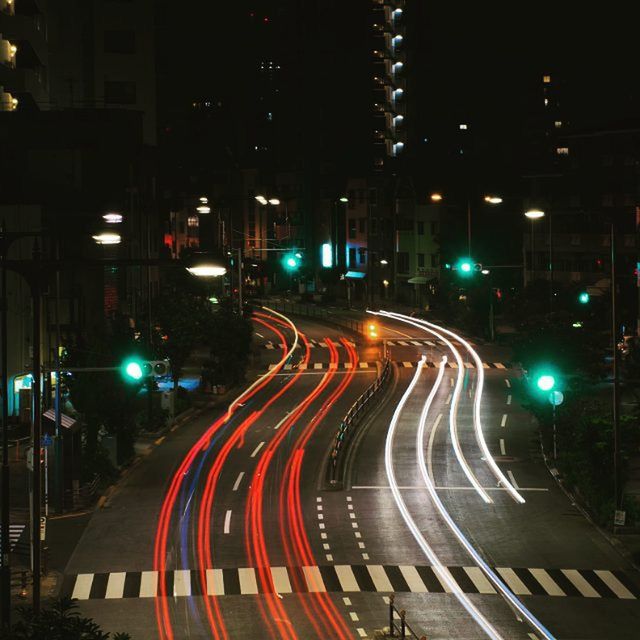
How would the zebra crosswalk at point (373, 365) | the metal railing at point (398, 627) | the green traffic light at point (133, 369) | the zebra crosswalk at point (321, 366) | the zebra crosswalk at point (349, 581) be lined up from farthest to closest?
the zebra crosswalk at point (321, 366)
the zebra crosswalk at point (373, 365)
the green traffic light at point (133, 369)
the zebra crosswalk at point (349, 581)
the metal railing at point (398, 627)

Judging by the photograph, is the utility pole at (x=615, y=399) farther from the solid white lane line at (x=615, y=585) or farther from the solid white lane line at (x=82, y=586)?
the solid white lane line at (x=82, y=586)

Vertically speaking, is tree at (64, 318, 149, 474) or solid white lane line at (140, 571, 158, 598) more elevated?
tree at (64, 318, 149, 474)

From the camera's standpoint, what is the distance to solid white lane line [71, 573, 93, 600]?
27344 millimetres

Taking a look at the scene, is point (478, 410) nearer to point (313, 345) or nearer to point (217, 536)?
point (217, 536)

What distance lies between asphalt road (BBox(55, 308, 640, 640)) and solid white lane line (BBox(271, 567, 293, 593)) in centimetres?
7

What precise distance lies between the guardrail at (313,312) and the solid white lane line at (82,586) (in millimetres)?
61304

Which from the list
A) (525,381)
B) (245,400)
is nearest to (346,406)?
(245,400)

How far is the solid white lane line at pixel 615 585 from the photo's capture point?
27334 mm

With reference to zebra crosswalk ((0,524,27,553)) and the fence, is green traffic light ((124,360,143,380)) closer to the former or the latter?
zebra crosswalk ((0,524,27,553))

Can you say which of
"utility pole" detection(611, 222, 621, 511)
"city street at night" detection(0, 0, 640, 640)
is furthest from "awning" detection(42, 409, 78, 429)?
"utility pole" detection(611, 222, 621, 511)

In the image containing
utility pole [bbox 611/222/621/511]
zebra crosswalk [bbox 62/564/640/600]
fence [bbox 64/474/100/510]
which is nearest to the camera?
zebra crosswalk [bbox 62/564/640/600]

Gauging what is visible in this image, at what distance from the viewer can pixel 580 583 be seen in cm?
2839

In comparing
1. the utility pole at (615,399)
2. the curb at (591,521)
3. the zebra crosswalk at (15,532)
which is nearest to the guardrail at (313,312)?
the curb at (591,521)

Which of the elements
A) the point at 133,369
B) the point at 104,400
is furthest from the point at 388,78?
the point at 133,369
